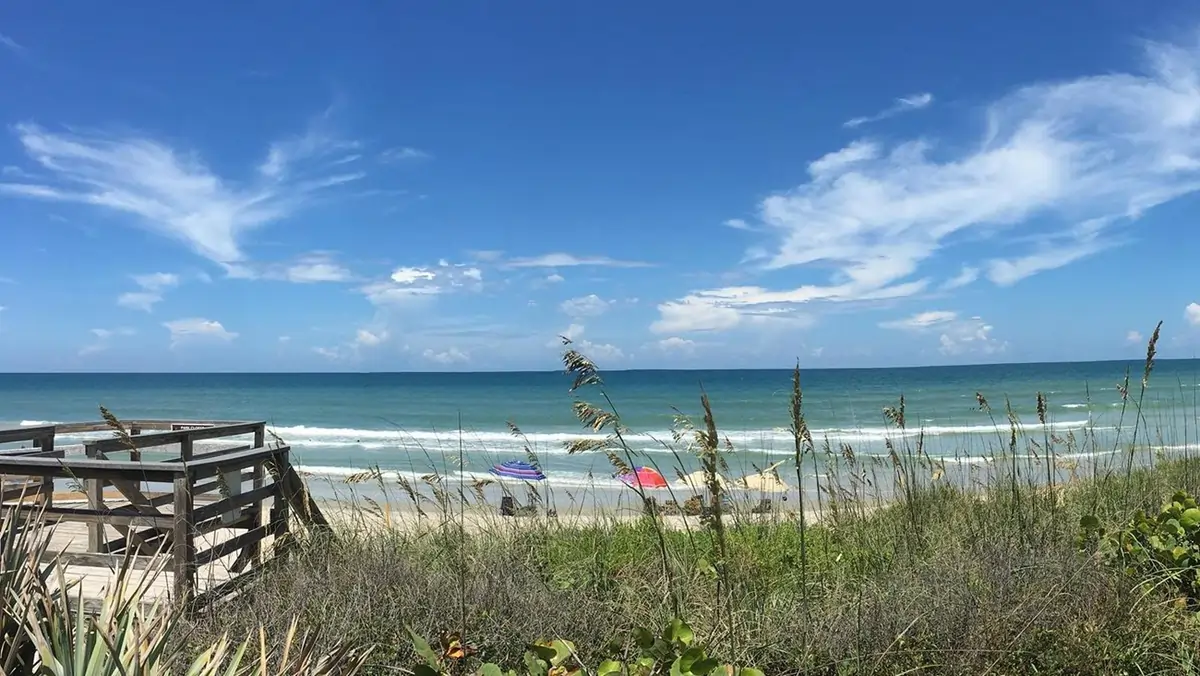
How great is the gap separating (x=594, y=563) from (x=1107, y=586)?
99.2 inches

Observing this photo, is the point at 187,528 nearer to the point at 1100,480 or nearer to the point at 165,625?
the point at 165,625

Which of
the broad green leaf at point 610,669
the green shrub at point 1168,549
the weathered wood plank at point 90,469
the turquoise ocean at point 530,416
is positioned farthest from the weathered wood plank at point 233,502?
the turquoise ocean at point 530,416

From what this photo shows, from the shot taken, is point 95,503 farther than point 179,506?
Yes

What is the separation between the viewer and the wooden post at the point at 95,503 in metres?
4.79

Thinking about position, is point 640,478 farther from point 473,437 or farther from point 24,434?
point 473,437

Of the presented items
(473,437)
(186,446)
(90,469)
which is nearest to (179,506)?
(90,469)

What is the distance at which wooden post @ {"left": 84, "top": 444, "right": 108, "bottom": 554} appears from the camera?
15.7 ft

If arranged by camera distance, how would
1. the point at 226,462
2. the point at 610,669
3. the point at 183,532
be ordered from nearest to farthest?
the point at 610,669 → the point at 183,532 → the point at 226,462

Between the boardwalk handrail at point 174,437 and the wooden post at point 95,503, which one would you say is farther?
the boardwalk handrail at point 174,437

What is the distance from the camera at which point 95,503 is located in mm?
4801

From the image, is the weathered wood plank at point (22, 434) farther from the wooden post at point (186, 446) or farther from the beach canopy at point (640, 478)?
the beach canopy at point (640, 478)

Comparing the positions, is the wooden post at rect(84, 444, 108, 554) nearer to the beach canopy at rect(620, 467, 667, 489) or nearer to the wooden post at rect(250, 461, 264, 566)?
the wooden post at rect(250, 461, 264, 566)

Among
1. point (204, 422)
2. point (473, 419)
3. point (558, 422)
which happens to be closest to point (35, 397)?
point (473, 419)

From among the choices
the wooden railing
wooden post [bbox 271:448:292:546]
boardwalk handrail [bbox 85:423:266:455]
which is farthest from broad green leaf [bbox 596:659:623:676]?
boardwalk handrail [bbox 85:423:266:455]
